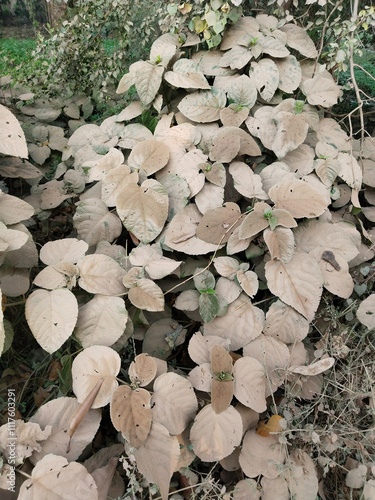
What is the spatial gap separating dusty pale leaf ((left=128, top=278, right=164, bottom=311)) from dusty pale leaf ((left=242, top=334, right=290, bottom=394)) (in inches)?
12.0

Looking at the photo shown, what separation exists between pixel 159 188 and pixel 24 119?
117cm

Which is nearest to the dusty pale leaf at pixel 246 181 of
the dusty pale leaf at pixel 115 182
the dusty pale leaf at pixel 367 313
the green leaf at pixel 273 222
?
the green leaf at pixel 273 222

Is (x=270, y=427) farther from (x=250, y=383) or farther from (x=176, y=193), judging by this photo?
(x=176, y=193)

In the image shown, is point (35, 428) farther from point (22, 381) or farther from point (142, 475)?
point (22, 381)

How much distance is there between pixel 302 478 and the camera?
1.07m

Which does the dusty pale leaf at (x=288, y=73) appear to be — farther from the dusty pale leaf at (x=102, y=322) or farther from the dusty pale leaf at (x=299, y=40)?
the dusty pale leaf at (x=102, y=322)

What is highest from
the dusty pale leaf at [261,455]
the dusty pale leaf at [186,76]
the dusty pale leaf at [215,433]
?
the dusty pale leaf at [186,76]

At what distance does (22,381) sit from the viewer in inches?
52.0

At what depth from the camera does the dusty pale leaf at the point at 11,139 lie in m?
1.24

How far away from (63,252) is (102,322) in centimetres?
27

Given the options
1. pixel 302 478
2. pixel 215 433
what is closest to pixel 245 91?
pixel 215 433

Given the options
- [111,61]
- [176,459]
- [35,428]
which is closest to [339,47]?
[111,61]

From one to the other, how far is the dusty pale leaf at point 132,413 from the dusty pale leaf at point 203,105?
3.26ft

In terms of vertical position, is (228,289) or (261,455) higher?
(228,289)
